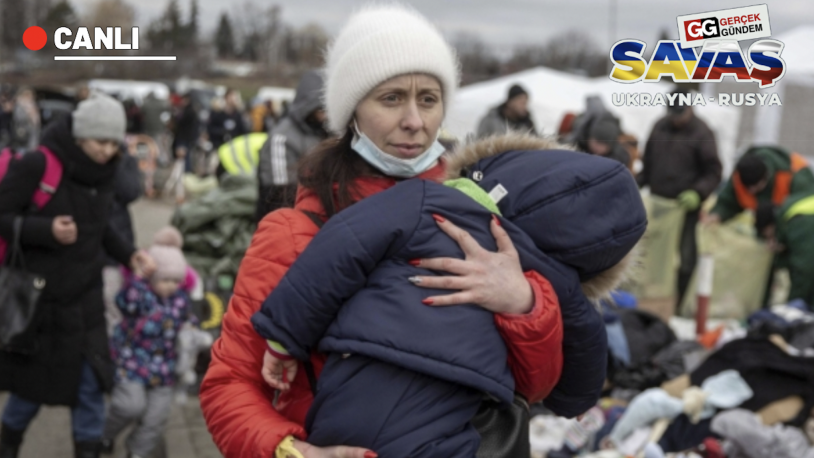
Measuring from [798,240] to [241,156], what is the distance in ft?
15.7

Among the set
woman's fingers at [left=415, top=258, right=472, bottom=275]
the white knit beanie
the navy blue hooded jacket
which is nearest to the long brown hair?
the navy blue hooded jacket

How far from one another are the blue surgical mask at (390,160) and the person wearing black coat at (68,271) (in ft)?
7.95

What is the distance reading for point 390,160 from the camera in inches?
74.8

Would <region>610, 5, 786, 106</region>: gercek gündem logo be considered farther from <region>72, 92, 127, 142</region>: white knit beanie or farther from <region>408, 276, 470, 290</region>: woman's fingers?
<region>72, 92, 127, 142</region>: white knit beanie

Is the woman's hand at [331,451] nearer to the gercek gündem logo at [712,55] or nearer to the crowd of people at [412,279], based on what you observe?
the crowd of people at [412,279]

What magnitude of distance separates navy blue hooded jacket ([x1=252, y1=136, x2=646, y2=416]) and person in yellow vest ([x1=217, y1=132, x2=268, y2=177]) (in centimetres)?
608

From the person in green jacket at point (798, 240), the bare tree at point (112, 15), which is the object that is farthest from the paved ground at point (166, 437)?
the person in green jacket at point (798, 240)

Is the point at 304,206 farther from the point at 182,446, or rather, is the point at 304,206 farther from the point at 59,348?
the point at 182,446

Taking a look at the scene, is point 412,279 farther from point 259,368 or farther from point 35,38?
point 35,38

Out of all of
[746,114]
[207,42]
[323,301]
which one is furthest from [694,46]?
[746,114]

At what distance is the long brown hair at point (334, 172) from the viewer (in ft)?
6.13

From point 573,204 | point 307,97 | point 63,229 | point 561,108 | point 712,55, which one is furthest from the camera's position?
point 561,108

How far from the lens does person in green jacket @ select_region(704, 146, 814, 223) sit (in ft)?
23.1

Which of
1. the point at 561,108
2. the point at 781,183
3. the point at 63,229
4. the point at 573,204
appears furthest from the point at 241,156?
the point at 561,108
